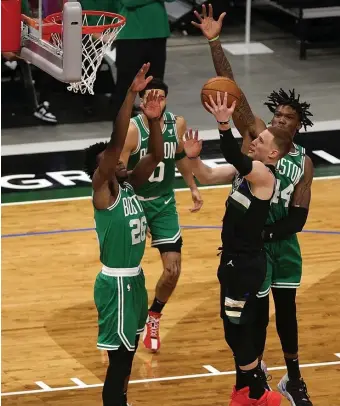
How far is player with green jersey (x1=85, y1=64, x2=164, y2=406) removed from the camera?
7.45 meters

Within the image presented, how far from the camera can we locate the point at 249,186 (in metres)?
7.43

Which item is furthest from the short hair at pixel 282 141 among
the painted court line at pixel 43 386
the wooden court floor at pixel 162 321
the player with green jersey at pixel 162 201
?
the painted court line at pixel 43 386

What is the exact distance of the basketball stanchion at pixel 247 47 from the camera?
685 inches

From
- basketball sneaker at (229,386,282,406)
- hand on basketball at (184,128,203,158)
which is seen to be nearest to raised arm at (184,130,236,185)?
hand on basketball at (184,128,203,158)

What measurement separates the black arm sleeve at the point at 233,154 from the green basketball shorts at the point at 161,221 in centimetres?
171

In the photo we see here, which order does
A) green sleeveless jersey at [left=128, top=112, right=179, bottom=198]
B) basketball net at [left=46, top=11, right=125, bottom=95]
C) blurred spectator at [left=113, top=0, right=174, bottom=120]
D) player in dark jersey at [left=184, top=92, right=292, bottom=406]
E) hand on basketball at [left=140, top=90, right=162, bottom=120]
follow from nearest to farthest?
player in dark jersey at [left=184, top=92, right=292, bottom=406] → hand on basketball at [left=140, top=90, right=162, bottom=120] → basketball net at [left=46, top=11, right=125, bottom=95] → green sleeveless jersey at [left=128, top=112, right=179, bottom=198] → blurred spectator at [left=113, top=0, right=174, bottom=120]

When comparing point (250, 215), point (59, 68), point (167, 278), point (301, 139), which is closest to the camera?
point (59, 68)

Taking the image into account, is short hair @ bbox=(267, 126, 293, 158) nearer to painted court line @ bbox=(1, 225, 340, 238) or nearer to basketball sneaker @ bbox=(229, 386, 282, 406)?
basketball sneaker @ bbox=(229, 386, 282, 406)

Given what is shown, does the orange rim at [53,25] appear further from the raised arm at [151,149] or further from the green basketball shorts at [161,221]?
the green basketball shorts at [161,221]

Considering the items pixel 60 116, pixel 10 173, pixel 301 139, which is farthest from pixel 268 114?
pixel 10 173

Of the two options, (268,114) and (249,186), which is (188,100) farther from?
(249,186)

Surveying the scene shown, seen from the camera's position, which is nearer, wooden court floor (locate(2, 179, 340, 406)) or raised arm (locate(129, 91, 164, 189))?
raised arm (locate(129, 91, 164, 189))

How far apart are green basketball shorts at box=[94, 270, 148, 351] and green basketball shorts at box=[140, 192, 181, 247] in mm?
1138

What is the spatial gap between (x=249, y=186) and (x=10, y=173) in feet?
19.1
